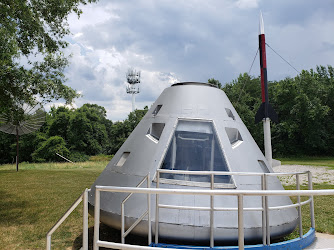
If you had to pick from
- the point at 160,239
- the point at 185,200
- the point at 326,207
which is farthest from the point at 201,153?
the point at 326,207

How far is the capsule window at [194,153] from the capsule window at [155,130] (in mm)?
473

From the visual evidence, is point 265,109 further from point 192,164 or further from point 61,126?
point 61,126

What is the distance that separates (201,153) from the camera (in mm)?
4973

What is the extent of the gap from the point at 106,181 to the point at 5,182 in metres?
13.6

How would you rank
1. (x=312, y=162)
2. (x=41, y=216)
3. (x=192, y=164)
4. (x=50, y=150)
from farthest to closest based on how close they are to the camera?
(x=50, y=150) < (x=312, y=162) < (x=41, y=216) < (x=192, y=164)

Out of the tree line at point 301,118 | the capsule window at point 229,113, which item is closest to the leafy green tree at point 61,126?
the tree line at point 301,118

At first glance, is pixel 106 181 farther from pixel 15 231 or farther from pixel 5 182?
pixel 5 182

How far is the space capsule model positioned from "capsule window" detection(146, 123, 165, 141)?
0.07 feet

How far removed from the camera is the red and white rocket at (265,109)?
10.4 metres

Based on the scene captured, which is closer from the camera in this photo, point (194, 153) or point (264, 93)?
point (194, 153)

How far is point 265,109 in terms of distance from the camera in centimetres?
1036

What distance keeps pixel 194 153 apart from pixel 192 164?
24 cm

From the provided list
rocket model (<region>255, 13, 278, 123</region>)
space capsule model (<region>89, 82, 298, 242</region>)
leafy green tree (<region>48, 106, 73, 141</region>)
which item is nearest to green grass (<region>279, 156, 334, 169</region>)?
rocket model (<region>255, 13, 278, 123</region>)

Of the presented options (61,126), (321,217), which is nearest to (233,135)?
(321,217)
